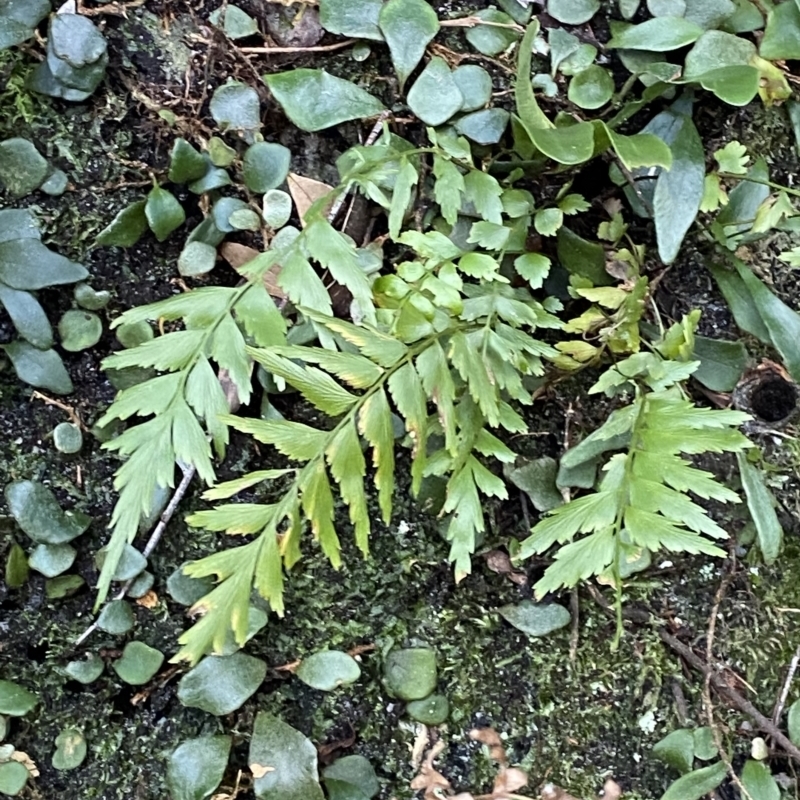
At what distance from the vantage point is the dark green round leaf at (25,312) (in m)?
1.42

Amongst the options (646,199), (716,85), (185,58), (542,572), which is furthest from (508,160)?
(542,572)

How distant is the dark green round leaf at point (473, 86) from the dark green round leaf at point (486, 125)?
18 millimetres

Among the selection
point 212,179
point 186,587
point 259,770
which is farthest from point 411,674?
point 212,179

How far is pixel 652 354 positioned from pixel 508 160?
45 cm

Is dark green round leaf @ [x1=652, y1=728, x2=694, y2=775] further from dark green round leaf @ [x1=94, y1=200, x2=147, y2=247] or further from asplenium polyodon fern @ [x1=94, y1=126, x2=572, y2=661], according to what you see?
dark green round leaf @ [x1=94, y1=200, x2=147, y2=247]

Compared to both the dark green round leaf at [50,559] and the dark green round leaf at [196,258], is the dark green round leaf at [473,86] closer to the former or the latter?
the dark green round leaf at [196,258]

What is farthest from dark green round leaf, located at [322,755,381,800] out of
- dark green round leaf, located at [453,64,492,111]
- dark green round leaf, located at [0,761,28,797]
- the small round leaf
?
dark green round leaf, located at [453,64,492,111]

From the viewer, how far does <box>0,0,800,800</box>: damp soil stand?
4.70ft

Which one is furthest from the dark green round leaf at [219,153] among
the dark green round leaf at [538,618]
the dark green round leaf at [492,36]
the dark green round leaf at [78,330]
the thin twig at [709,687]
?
the thin twig at [709,687]

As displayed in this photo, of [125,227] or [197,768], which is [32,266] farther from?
[197,768]

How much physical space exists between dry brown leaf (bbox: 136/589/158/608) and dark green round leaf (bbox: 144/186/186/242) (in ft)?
2.15

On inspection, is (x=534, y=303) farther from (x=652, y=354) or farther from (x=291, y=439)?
(x=291, y=439)

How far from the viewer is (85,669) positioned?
1.42 m

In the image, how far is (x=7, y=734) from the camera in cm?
141
